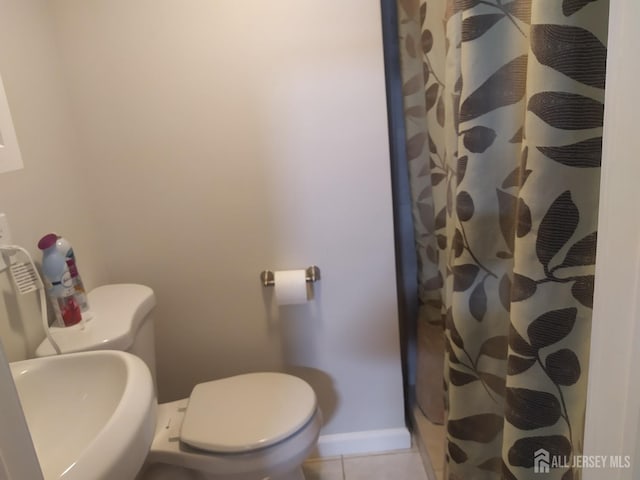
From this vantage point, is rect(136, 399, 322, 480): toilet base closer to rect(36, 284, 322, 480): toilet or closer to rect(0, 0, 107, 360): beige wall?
rect(36, 284, 322, 480): toilet

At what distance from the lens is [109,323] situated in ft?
4.11

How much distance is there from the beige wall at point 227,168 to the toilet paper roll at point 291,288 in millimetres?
72

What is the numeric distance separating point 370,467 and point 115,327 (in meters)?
1.08

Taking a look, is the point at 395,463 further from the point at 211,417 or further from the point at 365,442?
the point at 211,417

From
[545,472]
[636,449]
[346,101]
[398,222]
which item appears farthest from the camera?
[398,222]

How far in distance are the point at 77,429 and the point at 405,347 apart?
133 centimetres

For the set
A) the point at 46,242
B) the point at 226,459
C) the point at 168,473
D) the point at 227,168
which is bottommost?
the point at 168,473

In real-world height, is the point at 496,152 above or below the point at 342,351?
above

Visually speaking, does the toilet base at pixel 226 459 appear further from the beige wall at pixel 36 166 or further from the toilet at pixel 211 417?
the beige wall at pixel 36 166

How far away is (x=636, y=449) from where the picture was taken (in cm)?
47

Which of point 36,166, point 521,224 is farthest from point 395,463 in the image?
point 36,166

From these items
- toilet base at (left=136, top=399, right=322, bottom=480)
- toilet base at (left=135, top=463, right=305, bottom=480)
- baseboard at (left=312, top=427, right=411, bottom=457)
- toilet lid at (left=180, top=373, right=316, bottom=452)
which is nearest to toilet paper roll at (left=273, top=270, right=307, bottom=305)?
toilet lid at (left=180, top=373, right=316, bottom=452)

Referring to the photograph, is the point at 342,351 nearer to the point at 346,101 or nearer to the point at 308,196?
the point at 308,196

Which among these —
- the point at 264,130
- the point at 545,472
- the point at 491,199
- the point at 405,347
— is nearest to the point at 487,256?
the point at 491,199
